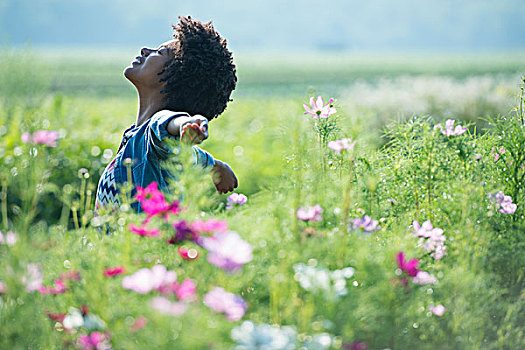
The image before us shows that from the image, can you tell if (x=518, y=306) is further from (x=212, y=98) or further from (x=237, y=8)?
(x=237, y=8)

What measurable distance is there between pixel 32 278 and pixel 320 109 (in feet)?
3.40

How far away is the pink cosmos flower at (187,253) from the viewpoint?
119 cm

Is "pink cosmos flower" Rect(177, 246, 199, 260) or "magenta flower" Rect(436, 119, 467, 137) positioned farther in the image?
"magenta flower" Rect(436, 119, 467, 137)

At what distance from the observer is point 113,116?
31.4ft

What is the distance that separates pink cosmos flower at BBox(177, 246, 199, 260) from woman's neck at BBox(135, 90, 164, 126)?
104 centimetres

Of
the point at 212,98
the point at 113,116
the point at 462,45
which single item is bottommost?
the point at 113,116

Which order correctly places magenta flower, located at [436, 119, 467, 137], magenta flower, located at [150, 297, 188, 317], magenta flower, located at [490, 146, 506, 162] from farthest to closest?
magenta flower, located at [490, 146, 506, 162], magenta flower, located at [436, 119, 467, 137], magenta flower, located at [150, 297, 188, 317]

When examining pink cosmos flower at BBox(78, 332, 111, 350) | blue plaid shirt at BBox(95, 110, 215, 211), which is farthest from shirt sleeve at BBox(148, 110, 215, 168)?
pink cosmos flower at BBox(78, 332, 111, 350)

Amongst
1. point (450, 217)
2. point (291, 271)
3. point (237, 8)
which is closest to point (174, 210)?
point (291, 271)

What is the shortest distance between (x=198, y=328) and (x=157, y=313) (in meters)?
0.08

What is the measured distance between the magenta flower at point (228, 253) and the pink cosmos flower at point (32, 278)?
40 cm

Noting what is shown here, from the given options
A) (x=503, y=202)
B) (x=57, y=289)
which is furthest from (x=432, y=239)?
(x=57, y=289)

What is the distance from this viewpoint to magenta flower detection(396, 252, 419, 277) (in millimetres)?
1270

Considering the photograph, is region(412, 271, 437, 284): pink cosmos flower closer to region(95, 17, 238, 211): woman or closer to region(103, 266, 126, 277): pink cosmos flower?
region(103, 266, 126, 277): pink cosmos flower
